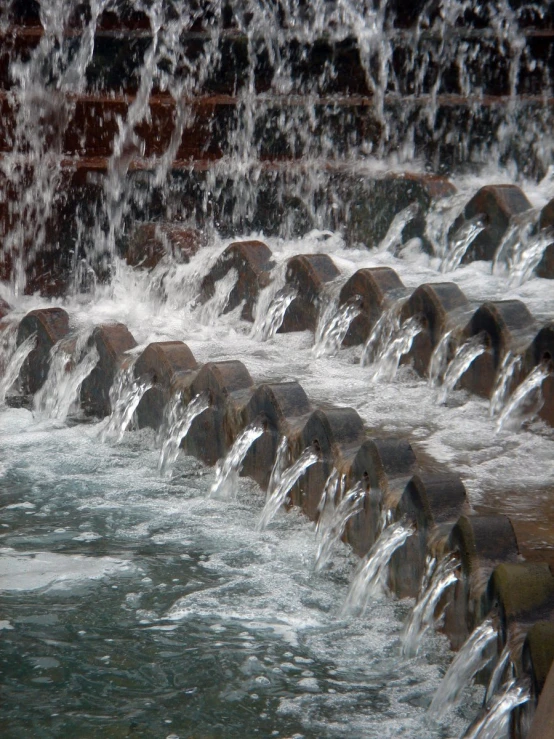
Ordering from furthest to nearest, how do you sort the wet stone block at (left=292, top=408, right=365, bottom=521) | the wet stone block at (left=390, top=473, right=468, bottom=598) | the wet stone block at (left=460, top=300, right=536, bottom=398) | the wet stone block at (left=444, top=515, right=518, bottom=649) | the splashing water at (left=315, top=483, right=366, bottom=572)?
the wet stone block at (left=460, top=300, right=536, bottom=398)
the wet stone block at (left=292, top=408, right=365, bottom=521)
the splashing water at (left=315, top=483, right=366, bottom=572)
the wet stone block at (left=390, top=473, right=468, bottom=598)
the wet stone block at (left=444, top=515, right=518, bottom=649)

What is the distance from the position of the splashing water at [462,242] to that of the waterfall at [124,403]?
185 centimetres

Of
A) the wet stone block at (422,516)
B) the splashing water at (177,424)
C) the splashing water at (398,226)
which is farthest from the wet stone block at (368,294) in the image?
the wet stone block at (422,516)

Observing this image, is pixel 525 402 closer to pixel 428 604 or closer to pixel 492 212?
pixel 428 604

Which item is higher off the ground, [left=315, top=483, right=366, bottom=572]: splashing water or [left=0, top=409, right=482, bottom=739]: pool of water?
[left=315, top=483, right=366, bottom=572]: splashing water

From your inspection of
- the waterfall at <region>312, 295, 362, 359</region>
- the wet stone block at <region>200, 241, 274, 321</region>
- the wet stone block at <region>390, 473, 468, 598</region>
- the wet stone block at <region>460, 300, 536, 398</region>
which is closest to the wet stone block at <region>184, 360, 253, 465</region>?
the waterfall at <region>312, 295, 362, 359</region>

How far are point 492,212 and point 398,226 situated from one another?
712mm

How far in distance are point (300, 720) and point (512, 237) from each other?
139 inches

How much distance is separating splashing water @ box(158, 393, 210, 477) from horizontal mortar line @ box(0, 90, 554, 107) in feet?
9.42

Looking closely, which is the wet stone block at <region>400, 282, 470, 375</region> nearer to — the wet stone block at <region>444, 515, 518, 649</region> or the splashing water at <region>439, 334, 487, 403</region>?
the splashing water at <region>439, 334, 487, 403</region>

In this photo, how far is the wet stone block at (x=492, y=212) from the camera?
600 centimetres

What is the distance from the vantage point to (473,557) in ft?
10.3

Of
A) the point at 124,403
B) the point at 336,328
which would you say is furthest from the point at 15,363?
the point at 336,328

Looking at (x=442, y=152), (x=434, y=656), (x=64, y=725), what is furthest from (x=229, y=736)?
(x=442, y=152)

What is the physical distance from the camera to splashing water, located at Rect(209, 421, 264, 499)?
4566mm
